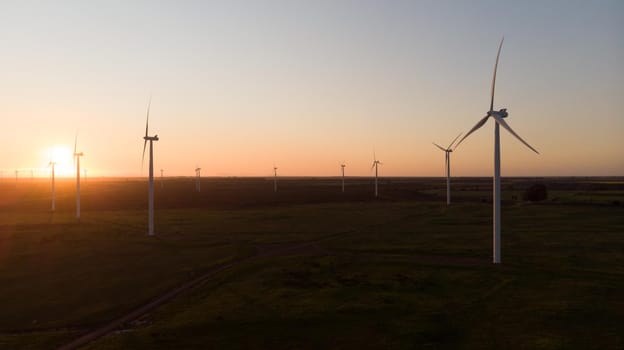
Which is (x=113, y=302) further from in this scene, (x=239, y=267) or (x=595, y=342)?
(x=595, y=342)

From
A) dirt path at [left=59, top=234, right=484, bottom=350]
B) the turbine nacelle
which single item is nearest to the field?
dirt path at [left=59, top=234, right=484, bottom=350]

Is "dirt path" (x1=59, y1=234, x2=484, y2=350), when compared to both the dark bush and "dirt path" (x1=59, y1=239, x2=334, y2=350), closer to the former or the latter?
"dirt path" (x1=59, y1=239, x2=334, y2=350)

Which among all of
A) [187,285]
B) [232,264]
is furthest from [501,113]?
[187,285]

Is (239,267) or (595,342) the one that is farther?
(239,267)

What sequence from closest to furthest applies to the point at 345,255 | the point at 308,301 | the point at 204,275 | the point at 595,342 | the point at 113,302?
the point at 595,342 < the point at 308,301 < the point at 113,302 < the point at 204,275 < the point at 345,255

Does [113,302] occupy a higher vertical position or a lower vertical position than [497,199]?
lower

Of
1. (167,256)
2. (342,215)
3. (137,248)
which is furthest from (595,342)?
(342,215)

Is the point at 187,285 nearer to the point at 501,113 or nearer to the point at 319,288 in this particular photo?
the point at 319,288

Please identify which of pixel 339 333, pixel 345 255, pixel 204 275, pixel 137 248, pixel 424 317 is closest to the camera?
pixel 339 333

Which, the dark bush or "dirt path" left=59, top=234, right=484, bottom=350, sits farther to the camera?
the dark bush
